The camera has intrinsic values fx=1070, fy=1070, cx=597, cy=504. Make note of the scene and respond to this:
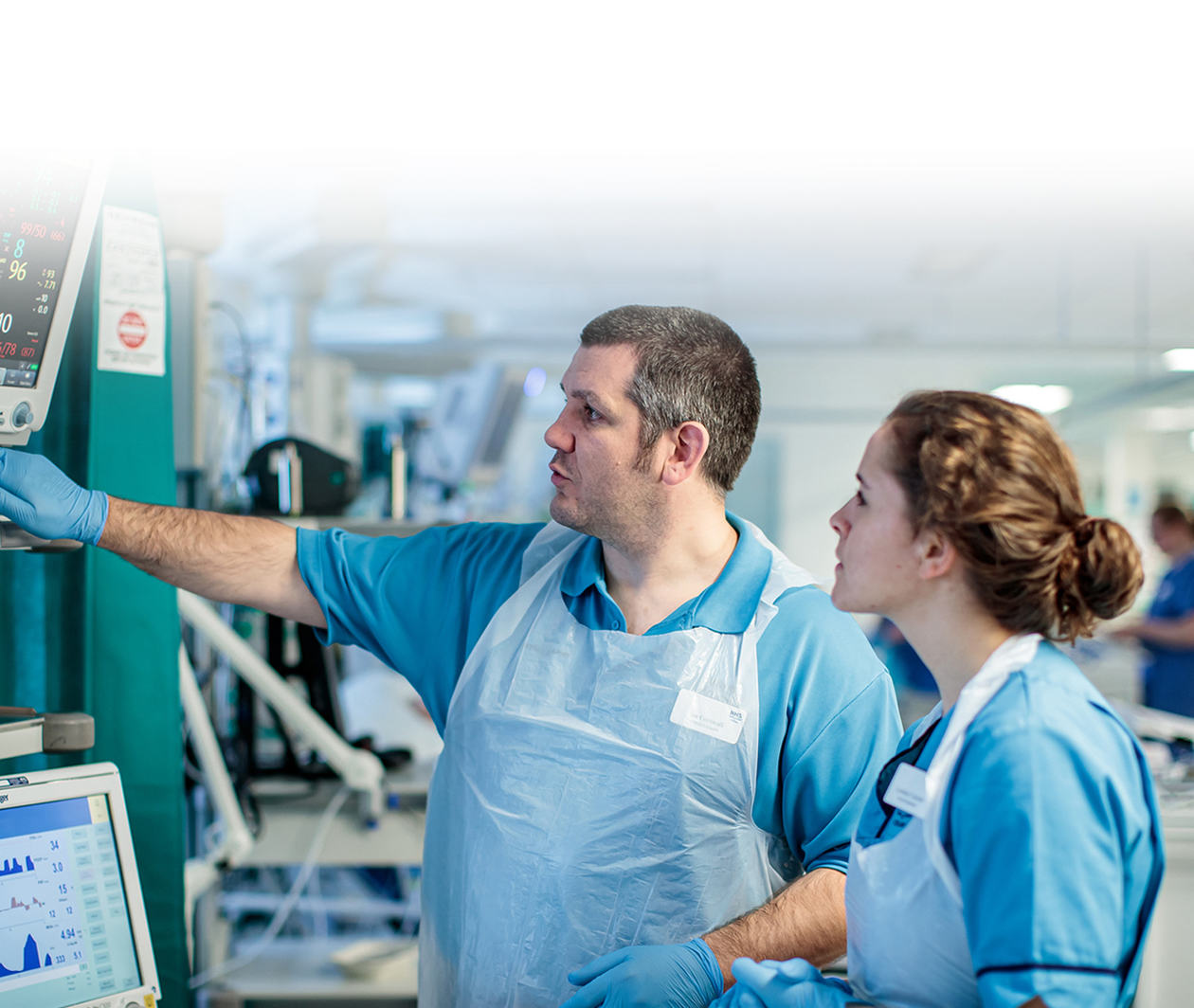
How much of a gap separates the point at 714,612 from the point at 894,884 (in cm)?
49

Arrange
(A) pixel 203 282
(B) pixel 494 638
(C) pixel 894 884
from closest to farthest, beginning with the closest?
1. (C) pixel 894 884
2. (B) pixel 494 638
3. (A) pixel 203 282

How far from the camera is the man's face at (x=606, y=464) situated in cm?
143

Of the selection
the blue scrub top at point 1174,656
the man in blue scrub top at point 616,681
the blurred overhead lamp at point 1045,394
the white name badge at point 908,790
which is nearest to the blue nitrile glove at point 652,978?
the man in blue scrub top at point 616,681

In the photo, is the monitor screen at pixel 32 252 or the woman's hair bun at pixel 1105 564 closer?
the woman's hair bun at pixel 1105 564

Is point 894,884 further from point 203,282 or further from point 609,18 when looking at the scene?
point 203,282

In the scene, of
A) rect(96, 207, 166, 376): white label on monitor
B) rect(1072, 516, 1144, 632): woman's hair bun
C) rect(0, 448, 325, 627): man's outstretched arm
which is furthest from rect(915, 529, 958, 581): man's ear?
rect(96, 207, 166, 376): white label on monitor

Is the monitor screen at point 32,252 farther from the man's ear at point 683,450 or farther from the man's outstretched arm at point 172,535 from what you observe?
the man's ear at point 683,450

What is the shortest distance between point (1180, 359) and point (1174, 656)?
241 centimetres

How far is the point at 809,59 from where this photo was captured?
1973 mm

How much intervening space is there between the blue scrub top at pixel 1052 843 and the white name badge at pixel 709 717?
1.44ft

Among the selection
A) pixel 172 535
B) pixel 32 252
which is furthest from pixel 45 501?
pixel 32 252

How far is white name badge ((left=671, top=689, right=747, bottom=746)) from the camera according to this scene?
1341 millimetres

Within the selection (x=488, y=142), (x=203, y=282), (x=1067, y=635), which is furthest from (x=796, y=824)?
(x=488, y=142)

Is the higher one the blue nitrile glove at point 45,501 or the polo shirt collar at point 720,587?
the blue nitrile glove at point 45,501
